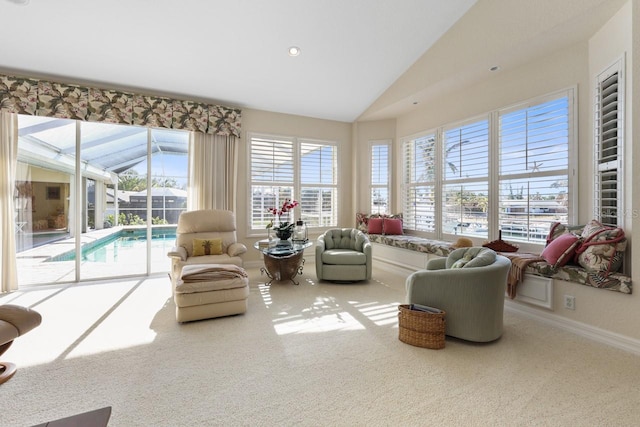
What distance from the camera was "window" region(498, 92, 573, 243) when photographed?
358 centimetres

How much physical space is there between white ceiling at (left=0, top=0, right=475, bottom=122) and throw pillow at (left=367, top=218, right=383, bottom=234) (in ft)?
8.27

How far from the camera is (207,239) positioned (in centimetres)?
442

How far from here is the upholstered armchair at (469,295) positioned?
8.31 ft

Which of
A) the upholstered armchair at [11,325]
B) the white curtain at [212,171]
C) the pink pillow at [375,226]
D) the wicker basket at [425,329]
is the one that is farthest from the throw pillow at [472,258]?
the white curtain at [212,171]

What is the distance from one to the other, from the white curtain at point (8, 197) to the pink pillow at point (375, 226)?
18.3 feet

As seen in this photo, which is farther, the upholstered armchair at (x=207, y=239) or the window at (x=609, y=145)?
the upholstered armchair at (x=207, y=239)

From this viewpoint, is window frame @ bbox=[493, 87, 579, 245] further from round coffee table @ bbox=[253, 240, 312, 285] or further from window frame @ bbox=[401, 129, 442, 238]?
round coffee table @ bbox=[253, 240, 312, 285]

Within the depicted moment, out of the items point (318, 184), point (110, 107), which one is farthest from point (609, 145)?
point (110, 107)

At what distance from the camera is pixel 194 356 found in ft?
7.84

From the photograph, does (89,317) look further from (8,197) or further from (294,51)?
(294,51)

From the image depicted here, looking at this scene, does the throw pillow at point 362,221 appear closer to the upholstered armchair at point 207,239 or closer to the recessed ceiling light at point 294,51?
the upholstered armchair at point 207,239

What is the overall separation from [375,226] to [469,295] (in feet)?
10.7

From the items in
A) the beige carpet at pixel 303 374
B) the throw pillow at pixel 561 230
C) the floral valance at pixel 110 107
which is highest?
the floral valance at pixel 110 107

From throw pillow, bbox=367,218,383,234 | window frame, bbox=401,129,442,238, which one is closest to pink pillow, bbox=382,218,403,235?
throw pillow, bbox=367,218,383,234
